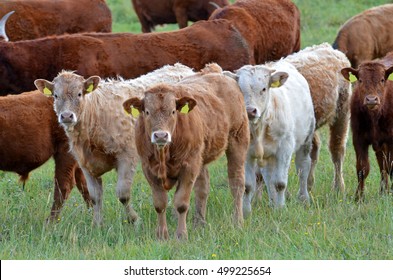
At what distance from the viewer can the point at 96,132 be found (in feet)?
29.2

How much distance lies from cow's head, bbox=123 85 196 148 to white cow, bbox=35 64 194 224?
0.84 metres

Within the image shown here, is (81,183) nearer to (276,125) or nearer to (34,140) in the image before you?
(34,140)

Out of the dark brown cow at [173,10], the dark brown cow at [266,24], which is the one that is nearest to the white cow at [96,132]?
the dark brown cow at [266,24]

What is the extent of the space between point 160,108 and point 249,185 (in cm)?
183

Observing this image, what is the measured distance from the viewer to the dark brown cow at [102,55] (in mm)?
11484

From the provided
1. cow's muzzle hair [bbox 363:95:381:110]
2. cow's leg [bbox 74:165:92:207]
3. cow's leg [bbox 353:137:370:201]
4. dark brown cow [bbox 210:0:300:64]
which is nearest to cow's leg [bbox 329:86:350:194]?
cow's leg [bbox 353:137:370:201]

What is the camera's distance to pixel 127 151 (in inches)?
351

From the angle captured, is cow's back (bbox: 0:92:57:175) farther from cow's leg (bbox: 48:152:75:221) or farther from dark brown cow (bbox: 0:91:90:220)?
cow's leg (bbox: 48:152:75:221)

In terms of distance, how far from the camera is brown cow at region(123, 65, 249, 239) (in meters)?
7.86

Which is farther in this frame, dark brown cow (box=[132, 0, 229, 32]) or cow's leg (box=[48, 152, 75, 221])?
dark brown cow (box=[132, 0, 229, 32])

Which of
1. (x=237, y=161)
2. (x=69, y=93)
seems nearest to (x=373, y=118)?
(x=237, y=161)

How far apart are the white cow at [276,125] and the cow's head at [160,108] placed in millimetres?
1197

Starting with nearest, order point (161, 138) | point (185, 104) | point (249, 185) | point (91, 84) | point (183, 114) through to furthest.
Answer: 1. point (161, 138)
2. point (185, 104)
3. point (183, 114)
4. point (91, 84)
5. point (249, 185)

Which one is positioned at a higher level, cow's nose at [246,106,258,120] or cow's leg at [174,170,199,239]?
cow's nose at [246,106,258,120]
